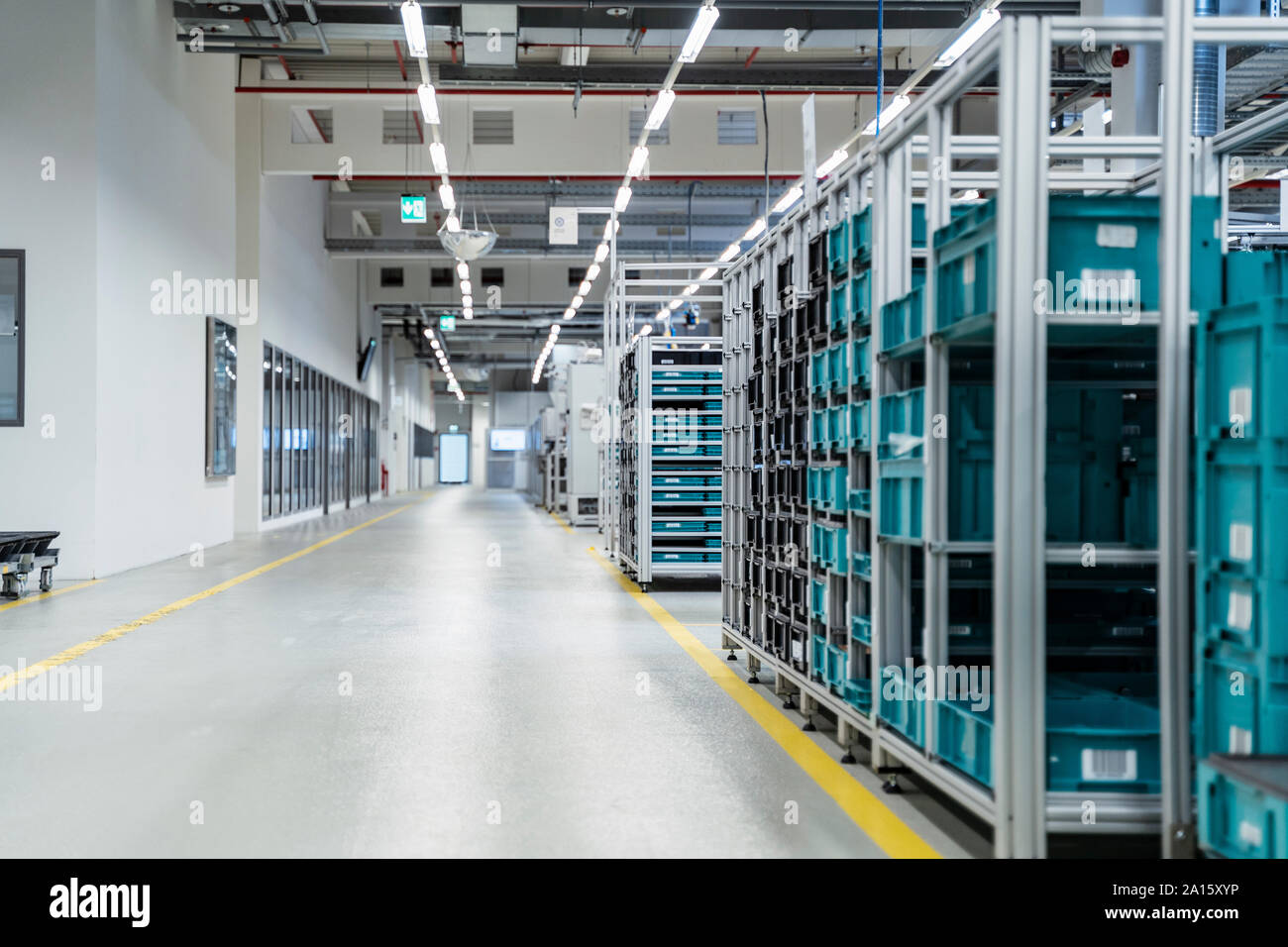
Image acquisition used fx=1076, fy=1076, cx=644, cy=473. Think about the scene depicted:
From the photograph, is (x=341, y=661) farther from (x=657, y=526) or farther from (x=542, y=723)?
(x=657, y=526)

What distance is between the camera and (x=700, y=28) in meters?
10.2

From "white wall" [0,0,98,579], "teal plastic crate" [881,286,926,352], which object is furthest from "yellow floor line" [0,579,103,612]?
"teal plastic crate" [881,286,926,352]

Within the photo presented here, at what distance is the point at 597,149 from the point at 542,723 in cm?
1393

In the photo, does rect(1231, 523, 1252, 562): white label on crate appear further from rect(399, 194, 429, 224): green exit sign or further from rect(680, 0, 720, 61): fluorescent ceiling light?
rect(399, 194, 429, 224): green exit sign

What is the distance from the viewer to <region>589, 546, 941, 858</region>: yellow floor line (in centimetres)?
359

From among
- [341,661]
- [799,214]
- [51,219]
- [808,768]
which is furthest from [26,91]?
[808,768]

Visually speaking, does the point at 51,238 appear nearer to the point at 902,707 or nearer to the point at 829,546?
the point at 829,546

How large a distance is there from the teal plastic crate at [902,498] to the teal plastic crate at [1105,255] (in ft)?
2.25

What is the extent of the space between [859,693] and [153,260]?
35.2ft

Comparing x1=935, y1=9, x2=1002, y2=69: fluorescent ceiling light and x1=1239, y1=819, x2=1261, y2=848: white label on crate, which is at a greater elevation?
x1=935, y1=9, x2=1002, y2=69: fluorescent ceiling light

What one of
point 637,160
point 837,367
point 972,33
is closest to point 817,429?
point 837,367

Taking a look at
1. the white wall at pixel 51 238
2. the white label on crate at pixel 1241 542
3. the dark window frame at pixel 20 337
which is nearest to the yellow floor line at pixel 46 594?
the white wall at pixel 51 238

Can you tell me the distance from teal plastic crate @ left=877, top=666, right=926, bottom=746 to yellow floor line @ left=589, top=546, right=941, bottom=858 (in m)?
0.29

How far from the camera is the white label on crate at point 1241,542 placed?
2.94 meters
